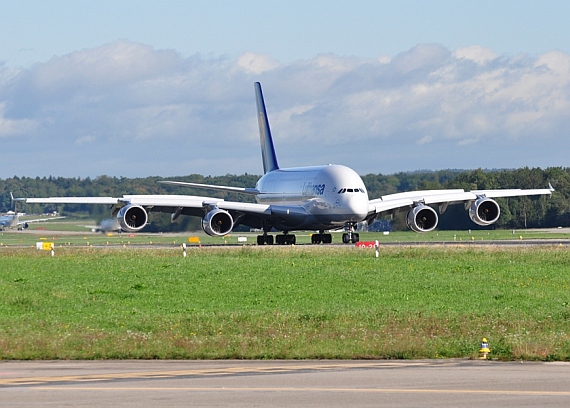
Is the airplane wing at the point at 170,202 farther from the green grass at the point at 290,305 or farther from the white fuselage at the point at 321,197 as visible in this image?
the green grass at the point at 290,305

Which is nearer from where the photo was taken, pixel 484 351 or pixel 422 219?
pixel 484 351

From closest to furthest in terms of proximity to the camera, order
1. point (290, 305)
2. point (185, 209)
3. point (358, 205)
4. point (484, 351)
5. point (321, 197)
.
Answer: point (484, 351), point (290, 305), point (358, 205), point (321, 197), point (185, 209)

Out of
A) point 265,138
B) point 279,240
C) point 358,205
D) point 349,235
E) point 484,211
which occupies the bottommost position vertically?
point 279,240

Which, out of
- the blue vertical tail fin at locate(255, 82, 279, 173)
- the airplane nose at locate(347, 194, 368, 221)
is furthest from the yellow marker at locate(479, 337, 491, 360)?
the blue vertical tail fin at locate(255, 82, 279, 173)

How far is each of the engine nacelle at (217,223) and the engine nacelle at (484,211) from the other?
45.9 feet

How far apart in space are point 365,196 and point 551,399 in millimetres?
43017

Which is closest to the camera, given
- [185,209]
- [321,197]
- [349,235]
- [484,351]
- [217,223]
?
[484,351]

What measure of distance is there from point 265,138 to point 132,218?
19.5m

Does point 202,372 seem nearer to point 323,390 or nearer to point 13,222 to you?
point 323,390

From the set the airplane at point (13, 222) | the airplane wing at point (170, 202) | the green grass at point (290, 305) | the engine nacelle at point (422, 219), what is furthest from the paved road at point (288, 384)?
the airplane at point (13, 222)

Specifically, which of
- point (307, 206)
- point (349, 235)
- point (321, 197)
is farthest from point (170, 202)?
point (349, 235)

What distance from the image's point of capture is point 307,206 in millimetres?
57750

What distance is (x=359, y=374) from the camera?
51.7 ft

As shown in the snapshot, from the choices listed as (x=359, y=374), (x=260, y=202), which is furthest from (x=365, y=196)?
(x=359, y=374)
